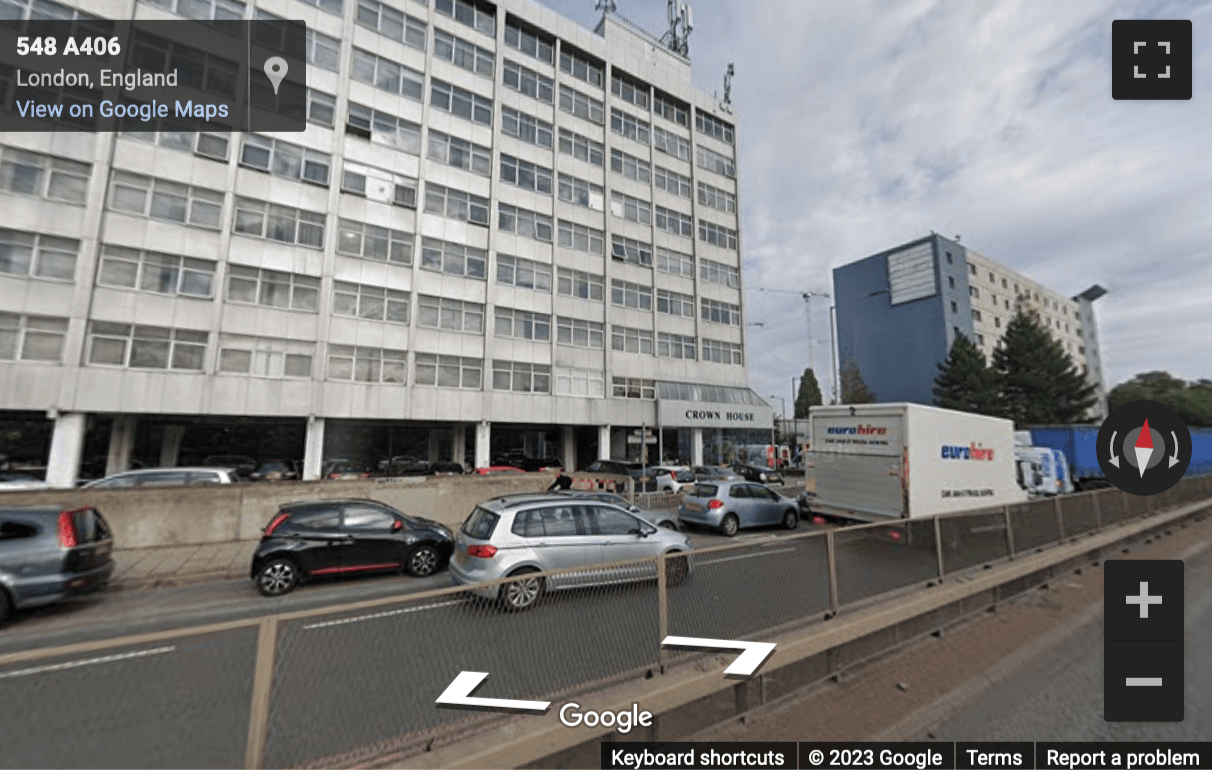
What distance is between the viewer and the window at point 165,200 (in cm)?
2133

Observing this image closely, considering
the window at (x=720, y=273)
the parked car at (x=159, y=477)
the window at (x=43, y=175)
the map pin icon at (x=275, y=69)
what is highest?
the map pin icon at (x=275, y=69)

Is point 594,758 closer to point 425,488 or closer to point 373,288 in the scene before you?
point 425,488

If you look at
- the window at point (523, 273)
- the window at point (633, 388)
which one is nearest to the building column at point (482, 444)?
the window at point (523, 273)

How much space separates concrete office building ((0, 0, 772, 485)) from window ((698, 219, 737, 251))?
16cm

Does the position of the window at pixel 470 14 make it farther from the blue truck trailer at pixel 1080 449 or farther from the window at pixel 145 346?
the blue truck trailer at pixel 1080 449

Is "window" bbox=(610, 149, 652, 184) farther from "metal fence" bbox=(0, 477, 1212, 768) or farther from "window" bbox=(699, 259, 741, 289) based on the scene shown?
"metal fence" bbox=(0, 477, 1212, 768)

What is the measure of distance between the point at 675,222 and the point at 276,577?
1413 inches

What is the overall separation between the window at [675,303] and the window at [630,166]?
28.7ft

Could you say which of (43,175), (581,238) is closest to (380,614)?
(43,175)

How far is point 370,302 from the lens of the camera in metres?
26.2

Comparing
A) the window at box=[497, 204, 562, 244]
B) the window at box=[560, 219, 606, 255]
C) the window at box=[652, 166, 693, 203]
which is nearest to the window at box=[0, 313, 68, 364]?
the window at box=[497, 204, 562, 244]

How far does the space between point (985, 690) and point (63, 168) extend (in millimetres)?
32606

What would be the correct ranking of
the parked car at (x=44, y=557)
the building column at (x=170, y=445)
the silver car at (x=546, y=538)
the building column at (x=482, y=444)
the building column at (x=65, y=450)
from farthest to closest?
the building column at (x=482, y=444) < the building column at (x=170, y=445) < the building column at (x=65, y=450) < the silver car at (x=546, y=538) < the parked car at (x=44, y=557)

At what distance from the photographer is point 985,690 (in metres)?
5.01
